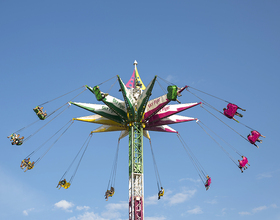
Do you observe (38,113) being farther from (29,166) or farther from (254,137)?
(254,137)

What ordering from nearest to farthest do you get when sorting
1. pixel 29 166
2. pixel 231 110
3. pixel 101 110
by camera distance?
pixel 231 110 < pixel 29 166 < pixel 101 110

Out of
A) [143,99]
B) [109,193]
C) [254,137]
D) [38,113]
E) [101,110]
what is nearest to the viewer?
[254,137]

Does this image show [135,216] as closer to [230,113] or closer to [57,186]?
[57,186]

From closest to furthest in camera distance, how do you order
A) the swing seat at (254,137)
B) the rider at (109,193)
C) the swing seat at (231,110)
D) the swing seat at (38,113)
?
1. the swing seat at (254,137)
2. the swing seat at (231,110)
3. the swing seat at (38,113)
4. the rider at (109,193)

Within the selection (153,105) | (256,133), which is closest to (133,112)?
(153,105)

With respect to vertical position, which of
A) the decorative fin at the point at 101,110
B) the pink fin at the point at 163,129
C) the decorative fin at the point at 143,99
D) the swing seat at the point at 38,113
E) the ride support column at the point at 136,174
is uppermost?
the pink fin at the point at 163,129

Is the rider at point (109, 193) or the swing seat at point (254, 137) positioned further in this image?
the rider at point (109, 193)

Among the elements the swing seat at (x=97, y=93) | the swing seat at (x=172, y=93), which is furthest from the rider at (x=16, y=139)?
the swing seat at (x=172, y=93)

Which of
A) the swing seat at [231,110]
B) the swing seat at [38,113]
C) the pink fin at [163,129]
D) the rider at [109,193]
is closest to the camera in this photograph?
the swing seat at [231,110]

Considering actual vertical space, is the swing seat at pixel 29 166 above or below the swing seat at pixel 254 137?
below

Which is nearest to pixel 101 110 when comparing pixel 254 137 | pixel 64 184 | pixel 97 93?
pixel 97 93

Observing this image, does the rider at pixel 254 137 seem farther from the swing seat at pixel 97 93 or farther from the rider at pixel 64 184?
the rider at pixel 64 184

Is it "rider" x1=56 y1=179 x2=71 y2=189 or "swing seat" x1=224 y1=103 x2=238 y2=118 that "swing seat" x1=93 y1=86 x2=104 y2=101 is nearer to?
"rider" x1=56 y1=179 x2=71 y2=189

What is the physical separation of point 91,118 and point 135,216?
13.1m
